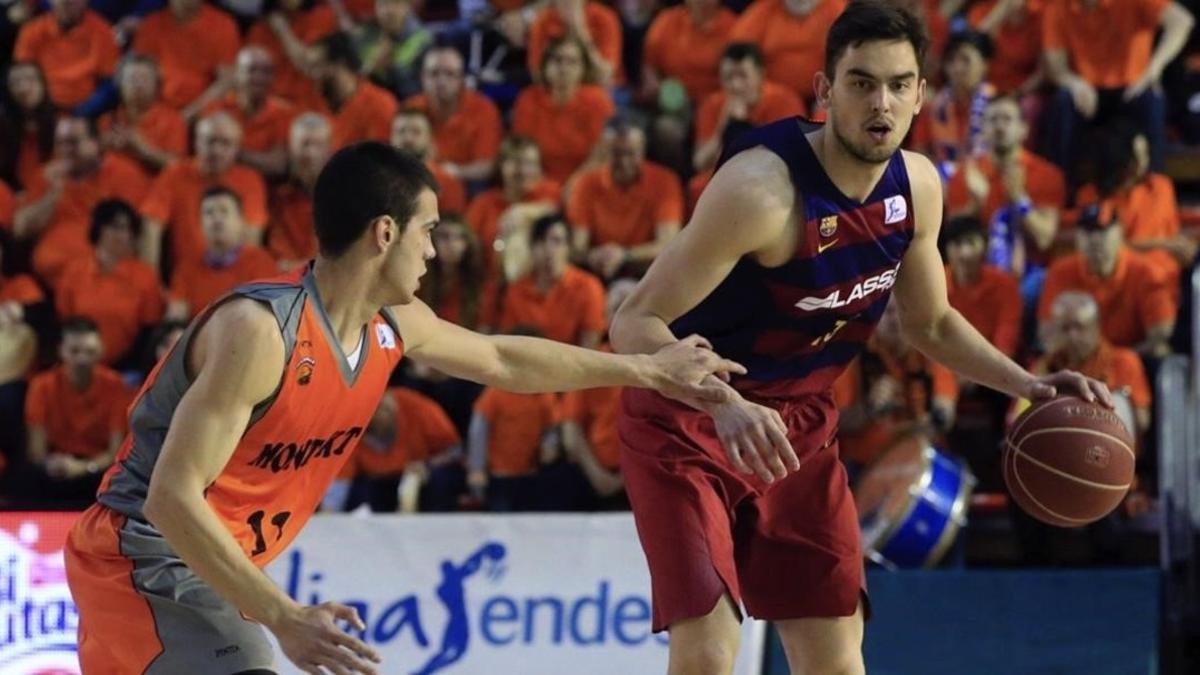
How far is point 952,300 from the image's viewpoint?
891cm

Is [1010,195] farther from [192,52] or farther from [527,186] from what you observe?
[192,52]

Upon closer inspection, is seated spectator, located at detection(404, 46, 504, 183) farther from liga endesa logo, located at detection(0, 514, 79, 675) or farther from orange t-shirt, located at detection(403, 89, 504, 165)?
liga endesa logo, located at detection(0, 514, 79, 675)

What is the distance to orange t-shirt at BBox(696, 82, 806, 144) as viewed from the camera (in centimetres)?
984

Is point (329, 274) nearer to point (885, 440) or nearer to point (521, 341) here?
point (521, 341)

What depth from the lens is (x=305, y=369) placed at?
13.6ft

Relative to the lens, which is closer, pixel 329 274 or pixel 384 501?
pixel 329 274

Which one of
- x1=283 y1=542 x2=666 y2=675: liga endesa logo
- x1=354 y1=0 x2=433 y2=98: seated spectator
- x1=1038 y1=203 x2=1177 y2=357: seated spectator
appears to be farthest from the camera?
x1=354 y1=0 x2=433 y2=98: seated spectator

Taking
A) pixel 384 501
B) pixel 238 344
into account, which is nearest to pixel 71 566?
pixel 238 344

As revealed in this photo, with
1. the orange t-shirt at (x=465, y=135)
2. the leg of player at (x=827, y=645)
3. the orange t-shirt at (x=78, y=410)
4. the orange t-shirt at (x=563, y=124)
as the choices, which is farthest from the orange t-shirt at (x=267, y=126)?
the leg of player at (x=827, y=645)

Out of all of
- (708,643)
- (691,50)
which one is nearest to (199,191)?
(691,50)

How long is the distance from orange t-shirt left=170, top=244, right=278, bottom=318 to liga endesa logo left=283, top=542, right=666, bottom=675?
100 inches

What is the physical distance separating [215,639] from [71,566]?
418 mm

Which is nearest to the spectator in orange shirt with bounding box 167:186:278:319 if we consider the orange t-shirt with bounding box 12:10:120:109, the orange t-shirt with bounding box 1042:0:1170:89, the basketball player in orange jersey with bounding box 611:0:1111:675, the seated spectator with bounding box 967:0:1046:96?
the orange t-shirt with bounding box 12:10:120:109

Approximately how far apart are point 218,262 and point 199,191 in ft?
2.31
